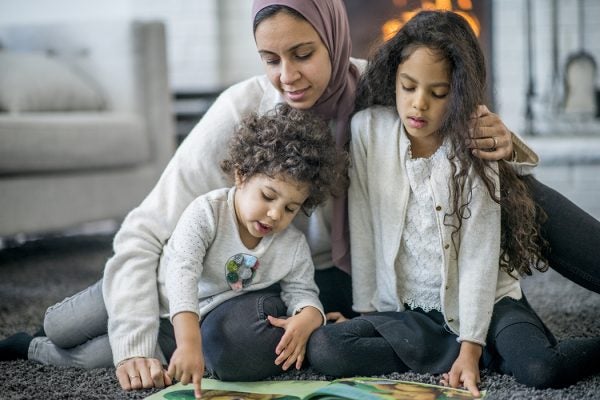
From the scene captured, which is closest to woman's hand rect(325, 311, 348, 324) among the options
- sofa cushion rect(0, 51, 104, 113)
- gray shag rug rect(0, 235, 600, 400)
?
gray shag rug rect(0, 235, 600, 400)

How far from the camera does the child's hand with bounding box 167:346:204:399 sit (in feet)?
3.21

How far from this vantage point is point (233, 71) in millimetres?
3828

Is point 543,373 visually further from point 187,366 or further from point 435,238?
point 187,366

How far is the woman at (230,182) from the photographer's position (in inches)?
44.5

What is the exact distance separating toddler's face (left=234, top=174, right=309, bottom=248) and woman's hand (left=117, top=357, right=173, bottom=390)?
0.23 meters

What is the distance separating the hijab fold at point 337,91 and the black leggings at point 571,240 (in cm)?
30

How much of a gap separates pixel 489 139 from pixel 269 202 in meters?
0.33

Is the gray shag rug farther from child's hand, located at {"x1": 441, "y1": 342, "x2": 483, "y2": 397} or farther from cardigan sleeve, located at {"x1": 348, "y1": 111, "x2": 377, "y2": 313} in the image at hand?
cardigan sleeve, located at {"x1": 348, "y1": 111, "x2": 377, "y2": 313}

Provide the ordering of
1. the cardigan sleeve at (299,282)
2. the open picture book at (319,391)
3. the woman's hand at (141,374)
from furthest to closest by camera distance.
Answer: the cardigan sleeve at (299,282), the woman's hand at (141,374), the open picture book at (319,391)

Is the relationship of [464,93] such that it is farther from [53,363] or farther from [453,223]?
[53,363]

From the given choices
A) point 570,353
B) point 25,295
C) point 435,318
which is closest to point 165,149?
point 25,295

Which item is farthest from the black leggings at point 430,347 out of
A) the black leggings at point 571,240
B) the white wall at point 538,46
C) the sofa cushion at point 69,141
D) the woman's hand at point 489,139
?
the white wall at point 538,46

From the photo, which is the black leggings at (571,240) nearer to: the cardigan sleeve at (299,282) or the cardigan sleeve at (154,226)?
the cardigan sleeve at (299,282)

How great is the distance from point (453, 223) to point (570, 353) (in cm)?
23
